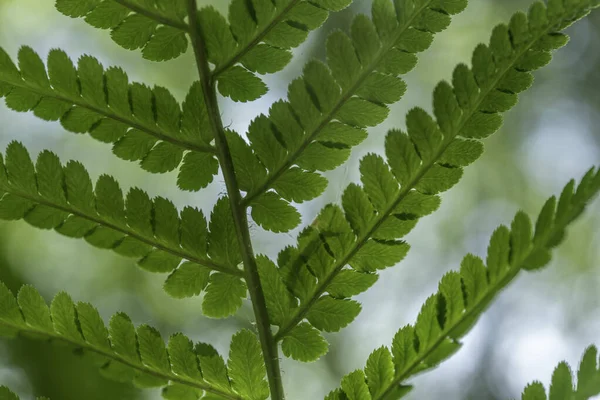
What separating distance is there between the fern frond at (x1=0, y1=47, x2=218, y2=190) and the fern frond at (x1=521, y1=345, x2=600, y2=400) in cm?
55

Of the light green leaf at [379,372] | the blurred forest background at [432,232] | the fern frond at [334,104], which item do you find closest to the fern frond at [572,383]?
the light green leaf at [379,372]

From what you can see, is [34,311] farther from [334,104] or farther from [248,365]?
[334,104]

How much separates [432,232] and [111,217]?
16.4 feet

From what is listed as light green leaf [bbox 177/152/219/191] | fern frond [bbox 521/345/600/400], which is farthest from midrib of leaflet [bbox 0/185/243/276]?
fern frond [bbox 521/345/600/400]

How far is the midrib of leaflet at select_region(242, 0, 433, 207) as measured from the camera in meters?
0.87

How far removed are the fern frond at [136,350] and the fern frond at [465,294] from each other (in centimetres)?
15

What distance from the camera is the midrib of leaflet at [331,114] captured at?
0.87m

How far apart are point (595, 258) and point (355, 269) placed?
5.61 m

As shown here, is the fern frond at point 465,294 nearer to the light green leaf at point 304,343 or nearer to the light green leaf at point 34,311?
A: the light green leaf at point 304,343

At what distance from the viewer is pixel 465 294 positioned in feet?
2.46

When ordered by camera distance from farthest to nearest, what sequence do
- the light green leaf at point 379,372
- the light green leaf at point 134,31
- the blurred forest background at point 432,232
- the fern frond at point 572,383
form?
the blurred forest background at point 432,232 → the light green leaf at point 134,31 → the light green leaf at point 379,372 → the fern frond at point 572,383

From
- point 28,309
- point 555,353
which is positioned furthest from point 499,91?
point 555,353

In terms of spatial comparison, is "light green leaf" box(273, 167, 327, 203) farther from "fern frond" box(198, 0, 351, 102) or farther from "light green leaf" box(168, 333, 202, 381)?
"light green leaf" box(168, 333, 202, 381)

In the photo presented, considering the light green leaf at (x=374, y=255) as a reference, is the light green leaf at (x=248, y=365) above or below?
below
